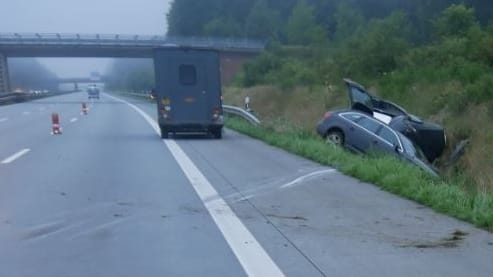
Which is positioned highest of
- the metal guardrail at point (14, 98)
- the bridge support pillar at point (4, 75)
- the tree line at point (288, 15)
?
the tree line at point (288, 15)

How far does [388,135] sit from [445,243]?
30.0 ft

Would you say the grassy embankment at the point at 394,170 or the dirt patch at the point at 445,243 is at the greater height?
the dirt patch at the point at 445,243

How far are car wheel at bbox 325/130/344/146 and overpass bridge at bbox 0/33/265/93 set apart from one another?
5113 cm

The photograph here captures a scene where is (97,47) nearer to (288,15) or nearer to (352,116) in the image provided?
(288,15)

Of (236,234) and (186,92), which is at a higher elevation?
(186,92)

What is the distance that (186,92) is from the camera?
805 inches

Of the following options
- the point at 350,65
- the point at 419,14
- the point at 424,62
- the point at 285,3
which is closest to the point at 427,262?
the point at 424,62

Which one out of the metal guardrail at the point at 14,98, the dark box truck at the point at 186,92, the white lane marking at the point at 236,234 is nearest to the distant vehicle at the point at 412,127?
the dark box truck at the point at 186,92

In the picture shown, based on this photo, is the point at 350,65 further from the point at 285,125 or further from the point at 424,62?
the point at 285,125

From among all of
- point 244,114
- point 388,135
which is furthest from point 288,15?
point 388,135

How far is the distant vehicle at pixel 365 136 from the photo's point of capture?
14.7 m

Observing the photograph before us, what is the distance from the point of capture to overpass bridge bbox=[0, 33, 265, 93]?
229 ft

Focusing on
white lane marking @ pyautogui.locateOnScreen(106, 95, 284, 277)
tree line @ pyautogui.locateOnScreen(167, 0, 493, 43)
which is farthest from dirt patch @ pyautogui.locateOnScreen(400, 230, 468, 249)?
tree line @ pyautogui.locateOnScreen(167, 0, 493, 43)

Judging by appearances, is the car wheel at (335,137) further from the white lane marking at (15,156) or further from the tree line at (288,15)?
the tree line at (288,15)
